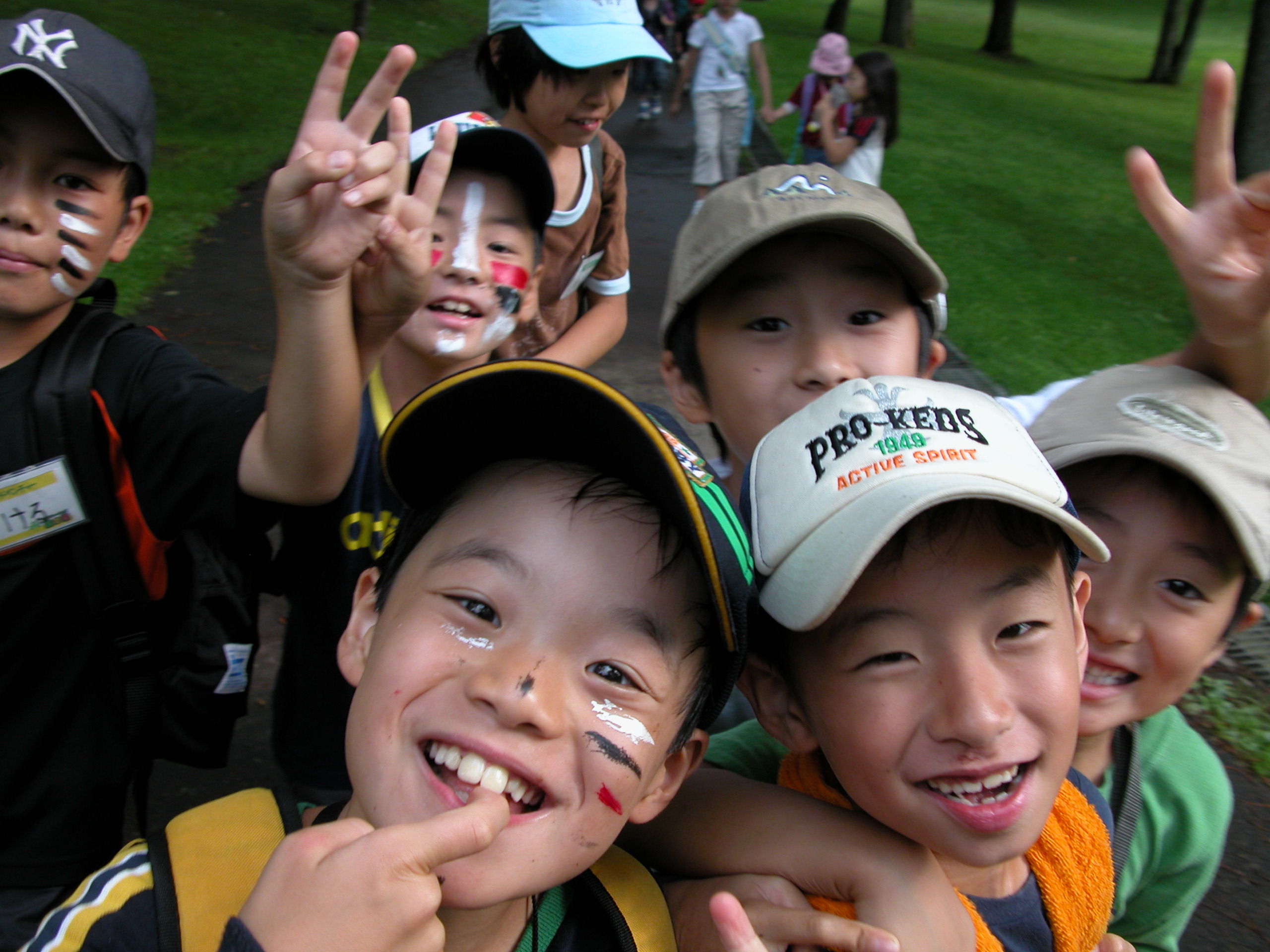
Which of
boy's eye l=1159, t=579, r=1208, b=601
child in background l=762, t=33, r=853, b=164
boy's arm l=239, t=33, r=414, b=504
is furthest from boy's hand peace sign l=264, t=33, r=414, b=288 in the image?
child in background l=762, t=33, r=853, b=164

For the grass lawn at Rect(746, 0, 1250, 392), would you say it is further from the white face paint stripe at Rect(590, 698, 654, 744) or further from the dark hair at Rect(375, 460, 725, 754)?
the white face paint stripe at Rect(590, 698, 654, 744)

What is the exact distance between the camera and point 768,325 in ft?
6.93

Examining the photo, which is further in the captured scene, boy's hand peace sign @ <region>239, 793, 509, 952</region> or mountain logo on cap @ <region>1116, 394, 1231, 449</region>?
mountain logo on cap @ <region>1116, 394, 1231, 449</region>

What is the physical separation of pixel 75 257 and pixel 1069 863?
2077mm

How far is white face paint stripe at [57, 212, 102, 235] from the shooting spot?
2006 mm

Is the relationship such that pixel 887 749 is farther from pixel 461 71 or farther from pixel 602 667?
pixel 461 71

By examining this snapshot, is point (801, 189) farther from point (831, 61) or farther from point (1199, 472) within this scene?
point (831, 61)

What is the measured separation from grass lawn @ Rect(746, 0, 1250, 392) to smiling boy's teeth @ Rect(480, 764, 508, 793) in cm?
617

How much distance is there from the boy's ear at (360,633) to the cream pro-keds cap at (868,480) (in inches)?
24.3

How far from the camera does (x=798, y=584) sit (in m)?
1.46

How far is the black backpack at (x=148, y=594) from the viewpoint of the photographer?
1928 millimetres

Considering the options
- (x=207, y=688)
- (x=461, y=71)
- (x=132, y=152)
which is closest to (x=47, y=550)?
(x=207, y=688)

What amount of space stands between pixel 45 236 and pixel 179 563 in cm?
66

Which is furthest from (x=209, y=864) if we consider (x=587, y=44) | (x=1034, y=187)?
(x=1034, y=187)
